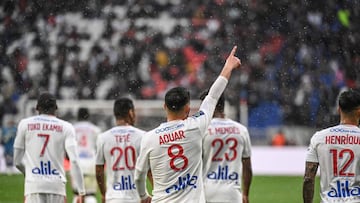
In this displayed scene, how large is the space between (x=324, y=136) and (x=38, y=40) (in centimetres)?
2020

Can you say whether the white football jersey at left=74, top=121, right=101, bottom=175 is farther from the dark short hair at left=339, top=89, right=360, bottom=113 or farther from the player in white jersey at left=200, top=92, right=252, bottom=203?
the dark short hair at left=339, top=89, right=360, bottom=113

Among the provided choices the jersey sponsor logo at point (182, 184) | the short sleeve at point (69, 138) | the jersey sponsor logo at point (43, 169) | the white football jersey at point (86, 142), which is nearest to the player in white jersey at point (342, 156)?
the jersey sponsor logo at point (182, 184)

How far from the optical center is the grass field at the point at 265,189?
16.9 metres

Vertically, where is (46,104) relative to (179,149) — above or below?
above

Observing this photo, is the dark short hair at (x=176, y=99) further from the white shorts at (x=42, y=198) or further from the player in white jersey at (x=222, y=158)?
the white shorts at (x=42, y=198)

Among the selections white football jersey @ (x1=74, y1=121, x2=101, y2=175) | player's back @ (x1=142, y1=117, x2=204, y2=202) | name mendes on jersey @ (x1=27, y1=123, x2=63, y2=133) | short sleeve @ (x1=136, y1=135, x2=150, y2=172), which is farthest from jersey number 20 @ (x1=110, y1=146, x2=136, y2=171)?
white football jersey @ (x1=74, y1=121, x2=101, y2=175)

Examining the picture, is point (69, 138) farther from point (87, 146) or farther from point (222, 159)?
point (87, 146)

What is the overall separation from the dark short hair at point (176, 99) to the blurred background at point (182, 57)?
53.1 ft

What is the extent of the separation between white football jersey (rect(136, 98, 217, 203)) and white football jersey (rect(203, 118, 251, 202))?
6.74 ft

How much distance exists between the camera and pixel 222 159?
8.71 metres

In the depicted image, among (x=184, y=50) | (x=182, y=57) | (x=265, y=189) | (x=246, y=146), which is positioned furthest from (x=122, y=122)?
(x=184, y=50)

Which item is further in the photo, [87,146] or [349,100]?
[87,146]

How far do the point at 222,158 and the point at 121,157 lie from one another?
3.82ft

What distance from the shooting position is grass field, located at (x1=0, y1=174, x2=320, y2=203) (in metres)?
16.9
